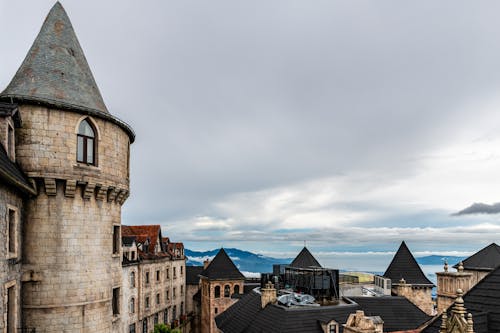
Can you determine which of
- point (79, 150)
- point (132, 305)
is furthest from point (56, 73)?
point (132, 305)

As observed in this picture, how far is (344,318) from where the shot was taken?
30.0 metres

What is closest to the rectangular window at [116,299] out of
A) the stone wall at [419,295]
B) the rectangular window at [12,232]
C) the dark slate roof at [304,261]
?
the rectangular window at [12,232]

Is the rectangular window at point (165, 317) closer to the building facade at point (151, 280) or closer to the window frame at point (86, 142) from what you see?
the building facade at point (151, 280)

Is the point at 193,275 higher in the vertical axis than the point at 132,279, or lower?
lower

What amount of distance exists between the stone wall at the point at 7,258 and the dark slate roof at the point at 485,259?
44288mm

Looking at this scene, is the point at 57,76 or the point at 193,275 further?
the point at 193,275

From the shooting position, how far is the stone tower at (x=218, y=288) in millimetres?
59750

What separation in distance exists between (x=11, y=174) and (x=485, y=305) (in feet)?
51.3

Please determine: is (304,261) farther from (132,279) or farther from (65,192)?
(65,192)

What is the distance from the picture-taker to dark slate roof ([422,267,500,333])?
1291 cm

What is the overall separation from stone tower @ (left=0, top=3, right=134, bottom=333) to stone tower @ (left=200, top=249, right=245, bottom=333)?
4433 centimetres

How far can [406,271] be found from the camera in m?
53.7

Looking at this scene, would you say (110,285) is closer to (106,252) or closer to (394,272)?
(106,252)

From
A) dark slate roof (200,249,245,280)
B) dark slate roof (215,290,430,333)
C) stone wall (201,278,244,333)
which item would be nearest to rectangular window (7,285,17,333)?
dark slate roof (215,290,430,333)
